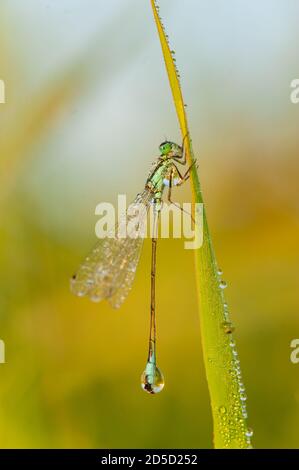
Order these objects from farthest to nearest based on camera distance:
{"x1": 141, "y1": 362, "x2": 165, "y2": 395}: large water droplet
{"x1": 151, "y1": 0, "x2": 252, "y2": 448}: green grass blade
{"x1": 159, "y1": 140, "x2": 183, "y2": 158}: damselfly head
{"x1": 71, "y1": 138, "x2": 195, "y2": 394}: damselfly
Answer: {"x1": 159, "y1": 140, "x2": 183, "y2": 158}: damselfly head < {"x1": 71, "y1": 138, "x2": 195, "y2": 394}: damselfly < {"x1": 141, "y1": 362, "x2": 165, "y2": 395}: large water droplet < {"x1": 151, "y1": 0, "x2": 252, "y2": 448}: green grass blade

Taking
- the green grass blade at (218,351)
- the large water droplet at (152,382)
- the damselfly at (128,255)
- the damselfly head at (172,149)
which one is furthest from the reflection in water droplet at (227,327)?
the damselfly head at (172,149)

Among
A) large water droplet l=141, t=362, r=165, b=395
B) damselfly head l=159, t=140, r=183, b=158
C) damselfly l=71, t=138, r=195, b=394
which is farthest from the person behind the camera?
damselfly head l=159, t=140, r=183, b=158

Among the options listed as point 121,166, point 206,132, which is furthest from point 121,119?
point 206,132

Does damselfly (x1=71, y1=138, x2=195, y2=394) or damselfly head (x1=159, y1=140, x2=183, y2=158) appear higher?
damselfly head (x1=159, y1=140, x2=183, y2=158)

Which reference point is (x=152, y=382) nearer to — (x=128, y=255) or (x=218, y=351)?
(x=218, y=351)

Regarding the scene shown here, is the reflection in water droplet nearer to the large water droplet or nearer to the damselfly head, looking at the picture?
the large water droplet

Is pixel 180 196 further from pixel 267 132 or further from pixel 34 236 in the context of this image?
pixel 34 236

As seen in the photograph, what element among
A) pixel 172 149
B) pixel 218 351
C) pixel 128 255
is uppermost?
pixel 172 149

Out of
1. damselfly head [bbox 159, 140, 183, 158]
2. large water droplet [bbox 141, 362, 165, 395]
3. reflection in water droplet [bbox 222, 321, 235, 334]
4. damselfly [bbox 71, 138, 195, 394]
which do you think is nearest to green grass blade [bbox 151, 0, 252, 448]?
reflection in water droplet [bbox 222, 321, 235, 334]

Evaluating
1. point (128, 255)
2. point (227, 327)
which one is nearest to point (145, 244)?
point (128, 255)
